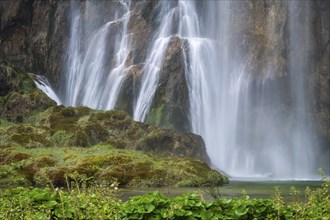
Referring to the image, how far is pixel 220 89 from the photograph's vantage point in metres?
54.2

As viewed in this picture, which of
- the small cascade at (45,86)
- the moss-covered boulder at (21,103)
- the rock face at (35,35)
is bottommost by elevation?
the moss-covered boulder at (21,103)

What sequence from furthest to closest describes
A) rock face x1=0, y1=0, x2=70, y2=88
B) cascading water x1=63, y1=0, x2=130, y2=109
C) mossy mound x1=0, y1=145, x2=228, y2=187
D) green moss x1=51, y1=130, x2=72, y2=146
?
1. rock face x1=0, y1=0, x2=70, y2=88
2. cascading water x1=63, y1=0, x2=130, y2=109
3. green moss x1=51, y1=130, x2=72, y2=146
4. mossy mound x1=0, y1=145, x2=228, y2=187

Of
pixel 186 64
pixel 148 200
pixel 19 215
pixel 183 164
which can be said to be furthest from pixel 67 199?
pixel 186 64

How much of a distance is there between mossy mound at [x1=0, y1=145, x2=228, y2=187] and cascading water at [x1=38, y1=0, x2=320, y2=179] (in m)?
23.0

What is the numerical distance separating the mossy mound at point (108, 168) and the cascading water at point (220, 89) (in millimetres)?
23016

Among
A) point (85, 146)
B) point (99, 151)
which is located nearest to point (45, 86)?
point (85, 146)

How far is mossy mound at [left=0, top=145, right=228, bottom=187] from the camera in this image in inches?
888

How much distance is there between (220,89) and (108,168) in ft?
107

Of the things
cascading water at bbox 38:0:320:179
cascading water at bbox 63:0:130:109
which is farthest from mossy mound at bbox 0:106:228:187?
cascading water at bbox 63:0:130:109

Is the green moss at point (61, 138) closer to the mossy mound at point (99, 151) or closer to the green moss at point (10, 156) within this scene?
the mossy mound at point (99, 151)

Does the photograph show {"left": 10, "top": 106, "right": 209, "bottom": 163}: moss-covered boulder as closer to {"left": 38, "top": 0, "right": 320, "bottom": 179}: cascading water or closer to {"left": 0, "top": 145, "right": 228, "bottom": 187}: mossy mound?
{"left": 0, "top": 145, "right": 228, "bottom": 187}: mossy mound

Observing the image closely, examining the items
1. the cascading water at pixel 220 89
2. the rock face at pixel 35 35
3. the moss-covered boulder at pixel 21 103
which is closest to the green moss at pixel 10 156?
the moss-covered boulder at pixel 21 103

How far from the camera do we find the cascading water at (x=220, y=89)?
51062mm

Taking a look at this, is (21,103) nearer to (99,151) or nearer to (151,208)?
(99,151)
